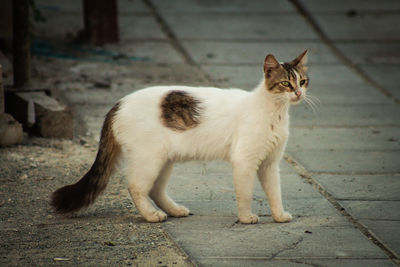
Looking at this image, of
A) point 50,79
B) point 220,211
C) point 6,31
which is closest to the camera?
point 220,211

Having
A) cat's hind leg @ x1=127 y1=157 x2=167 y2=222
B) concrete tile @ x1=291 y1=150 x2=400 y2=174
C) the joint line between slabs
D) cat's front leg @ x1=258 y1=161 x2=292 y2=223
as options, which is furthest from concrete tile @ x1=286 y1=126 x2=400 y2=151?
cat's hind leg @ x1=127 y1=157 x2=167 y2=222

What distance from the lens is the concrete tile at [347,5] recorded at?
43.5 feet

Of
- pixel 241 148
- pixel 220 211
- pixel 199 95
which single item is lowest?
pixel 220 211

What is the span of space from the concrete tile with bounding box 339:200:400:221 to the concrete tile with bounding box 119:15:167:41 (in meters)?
6.79

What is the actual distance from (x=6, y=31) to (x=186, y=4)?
4.32m

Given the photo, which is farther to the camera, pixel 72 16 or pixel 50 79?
A: pixel 72 16

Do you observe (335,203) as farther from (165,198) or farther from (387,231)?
(165,198)

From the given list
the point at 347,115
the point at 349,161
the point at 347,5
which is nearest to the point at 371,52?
the point at 347,5

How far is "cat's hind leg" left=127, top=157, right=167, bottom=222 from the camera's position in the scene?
5.12 meters

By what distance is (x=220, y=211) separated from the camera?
5523 millimetres

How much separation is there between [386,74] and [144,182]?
20.2 ft

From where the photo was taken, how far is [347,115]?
8.50 meters

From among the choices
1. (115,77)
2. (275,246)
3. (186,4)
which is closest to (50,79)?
(115,77)

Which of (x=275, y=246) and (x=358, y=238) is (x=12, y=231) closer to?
(x=275, y=246)
